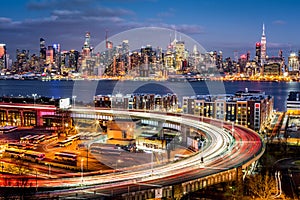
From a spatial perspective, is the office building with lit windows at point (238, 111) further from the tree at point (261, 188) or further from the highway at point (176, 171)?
the tree at point (261, 188)

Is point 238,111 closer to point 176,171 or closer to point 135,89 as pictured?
point 176,171

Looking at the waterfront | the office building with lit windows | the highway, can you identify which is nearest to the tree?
the highway

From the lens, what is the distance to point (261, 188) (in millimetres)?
4309

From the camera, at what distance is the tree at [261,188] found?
4168mm

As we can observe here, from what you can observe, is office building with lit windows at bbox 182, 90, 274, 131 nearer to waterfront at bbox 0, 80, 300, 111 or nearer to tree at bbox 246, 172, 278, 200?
tree at bbox 246, 172, 278, 200

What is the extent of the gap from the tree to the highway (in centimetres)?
28

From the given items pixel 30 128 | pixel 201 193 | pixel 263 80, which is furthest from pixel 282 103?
pixel 263 80

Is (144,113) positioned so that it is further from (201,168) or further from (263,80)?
(263,80)

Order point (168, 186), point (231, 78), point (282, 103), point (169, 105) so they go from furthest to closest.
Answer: point (231, 78), point (282, 103), point (169, 105), point (168, 186)

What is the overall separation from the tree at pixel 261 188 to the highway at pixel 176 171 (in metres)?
0.28

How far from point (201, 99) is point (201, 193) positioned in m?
4.90

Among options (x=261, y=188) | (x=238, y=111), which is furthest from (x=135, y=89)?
(x=261, y=188)

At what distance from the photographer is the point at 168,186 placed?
347cm

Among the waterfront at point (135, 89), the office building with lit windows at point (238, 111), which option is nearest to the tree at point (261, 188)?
the office building with lit windows at point (238, 111)
